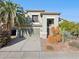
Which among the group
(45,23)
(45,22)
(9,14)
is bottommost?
(45,23)

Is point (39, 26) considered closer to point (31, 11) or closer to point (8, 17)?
point (31, 11)

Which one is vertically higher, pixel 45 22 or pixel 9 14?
pixel 9 14

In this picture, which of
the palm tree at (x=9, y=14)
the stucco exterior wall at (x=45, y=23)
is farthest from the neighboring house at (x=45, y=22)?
the palm tree at (x=9, y=14)

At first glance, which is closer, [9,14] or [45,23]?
[9,14]

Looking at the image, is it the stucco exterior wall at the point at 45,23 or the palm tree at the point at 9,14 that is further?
the stucco exterior wall at the point at 45,23

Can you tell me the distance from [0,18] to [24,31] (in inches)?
307

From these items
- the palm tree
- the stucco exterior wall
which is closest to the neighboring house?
the stucco exterior wall

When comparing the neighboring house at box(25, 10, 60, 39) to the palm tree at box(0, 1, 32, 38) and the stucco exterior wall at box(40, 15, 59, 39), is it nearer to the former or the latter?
the stucco exterior wall at box(40, 15, 59, 39)

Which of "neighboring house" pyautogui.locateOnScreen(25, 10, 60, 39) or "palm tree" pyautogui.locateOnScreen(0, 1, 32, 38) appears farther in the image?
"neighboring house" pyautogui.locateOnScreen(25, 10, 60, 39)

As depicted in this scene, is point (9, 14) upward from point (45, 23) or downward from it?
upward

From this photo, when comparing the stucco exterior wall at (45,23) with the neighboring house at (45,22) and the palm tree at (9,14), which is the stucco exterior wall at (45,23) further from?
the palm tree at (9,14)

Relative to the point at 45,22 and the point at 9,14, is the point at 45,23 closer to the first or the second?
the point at 45,22

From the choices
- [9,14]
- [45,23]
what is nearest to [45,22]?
[45,23]

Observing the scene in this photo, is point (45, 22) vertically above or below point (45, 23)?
above
